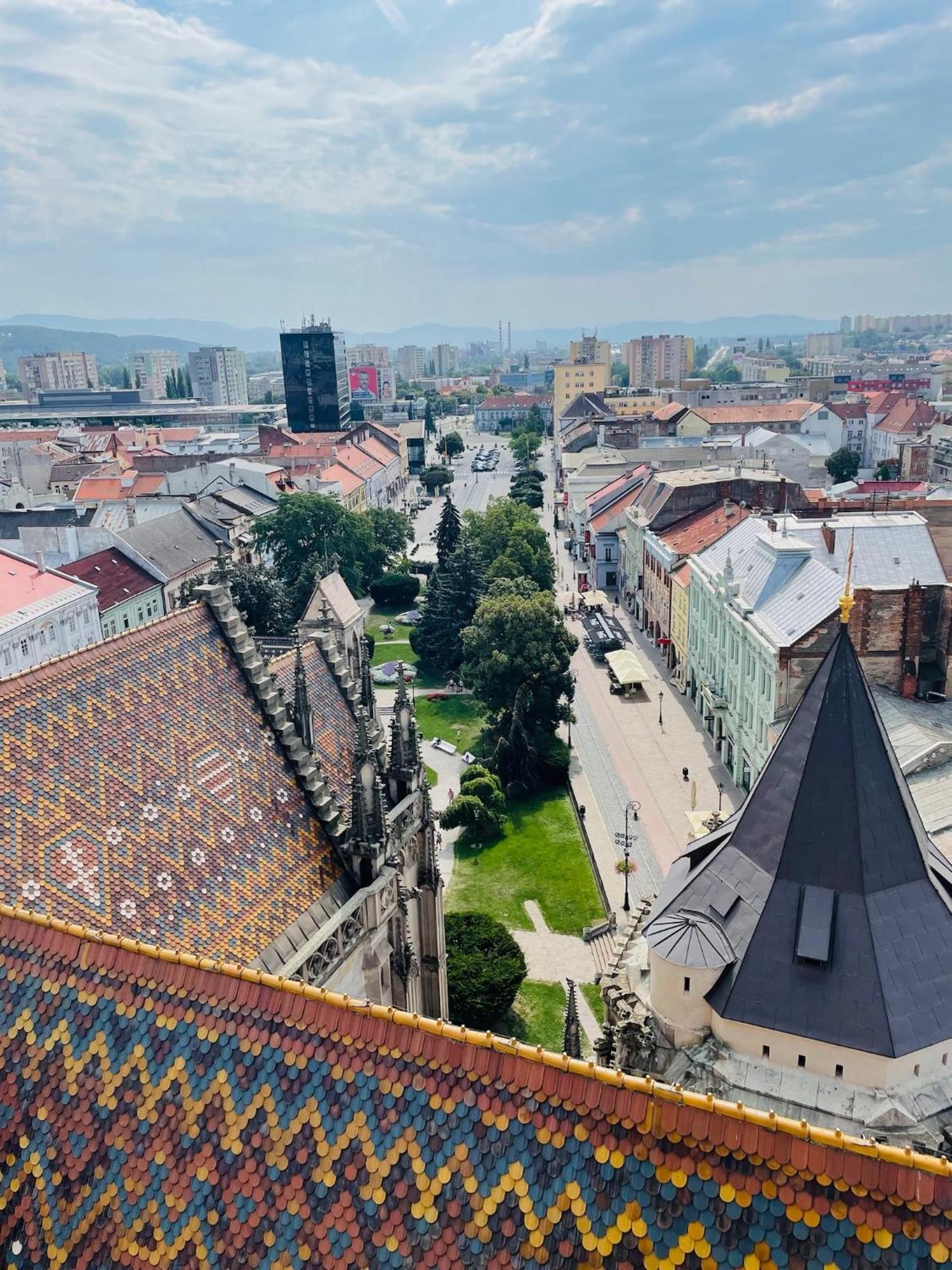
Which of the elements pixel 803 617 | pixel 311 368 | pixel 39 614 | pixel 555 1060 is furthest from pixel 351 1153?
pixel 311 368

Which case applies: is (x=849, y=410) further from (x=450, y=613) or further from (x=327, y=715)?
(x=327, y=715)

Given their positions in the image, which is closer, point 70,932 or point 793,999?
point 70,932

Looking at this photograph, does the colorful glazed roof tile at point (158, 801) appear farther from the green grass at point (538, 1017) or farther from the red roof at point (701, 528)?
the red roof at point (701, 528)

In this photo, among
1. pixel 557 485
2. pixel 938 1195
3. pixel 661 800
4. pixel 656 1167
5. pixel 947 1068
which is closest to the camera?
pixel 938 1195

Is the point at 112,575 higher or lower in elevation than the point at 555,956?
higher

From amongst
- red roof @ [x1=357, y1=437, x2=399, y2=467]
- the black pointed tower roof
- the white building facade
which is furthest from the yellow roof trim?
red roof @ [x1=357, y1=437, x2=399, y2=467]

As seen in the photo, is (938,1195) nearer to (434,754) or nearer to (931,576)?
(931,576)

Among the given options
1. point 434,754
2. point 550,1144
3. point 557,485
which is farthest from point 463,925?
point 557,485
